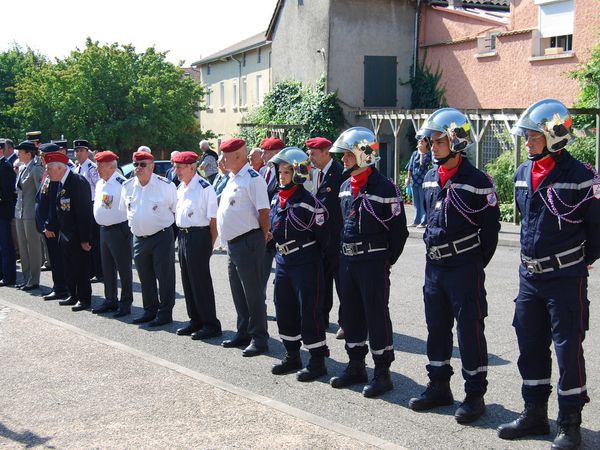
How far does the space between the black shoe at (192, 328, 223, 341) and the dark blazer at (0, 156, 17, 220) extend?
5.61m

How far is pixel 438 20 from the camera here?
31391mm

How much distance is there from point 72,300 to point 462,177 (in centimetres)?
692

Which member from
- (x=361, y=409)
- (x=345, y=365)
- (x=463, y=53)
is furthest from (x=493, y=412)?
(x=463, y=53)

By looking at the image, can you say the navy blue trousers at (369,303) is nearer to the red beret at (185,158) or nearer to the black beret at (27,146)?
the red beret at (185,158)

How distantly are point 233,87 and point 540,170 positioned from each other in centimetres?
4159

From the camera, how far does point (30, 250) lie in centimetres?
1290

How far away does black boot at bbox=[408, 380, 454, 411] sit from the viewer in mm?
6434

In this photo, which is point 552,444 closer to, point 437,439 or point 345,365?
point 437,439

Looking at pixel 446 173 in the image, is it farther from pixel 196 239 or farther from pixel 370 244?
pixel 196 239

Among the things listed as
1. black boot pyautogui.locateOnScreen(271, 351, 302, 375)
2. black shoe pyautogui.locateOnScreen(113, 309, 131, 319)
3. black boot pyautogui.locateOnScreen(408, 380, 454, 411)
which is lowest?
black shoe pyautogui.locateOnScreen(113, 309, 131, 319)

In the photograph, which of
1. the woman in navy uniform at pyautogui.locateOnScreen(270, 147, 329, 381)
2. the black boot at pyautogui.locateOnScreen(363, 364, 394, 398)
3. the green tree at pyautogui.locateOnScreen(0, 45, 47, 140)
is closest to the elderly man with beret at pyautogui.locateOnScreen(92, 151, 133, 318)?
the woman in navy uniform at pyautogui.locateOnScreen(270, 147, 329, 381)

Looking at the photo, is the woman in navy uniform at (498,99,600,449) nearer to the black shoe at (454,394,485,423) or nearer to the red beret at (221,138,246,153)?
the black shoe at (454,394,485,423)

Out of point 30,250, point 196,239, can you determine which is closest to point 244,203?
point 196,239

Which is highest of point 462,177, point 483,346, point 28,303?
point 462,177
